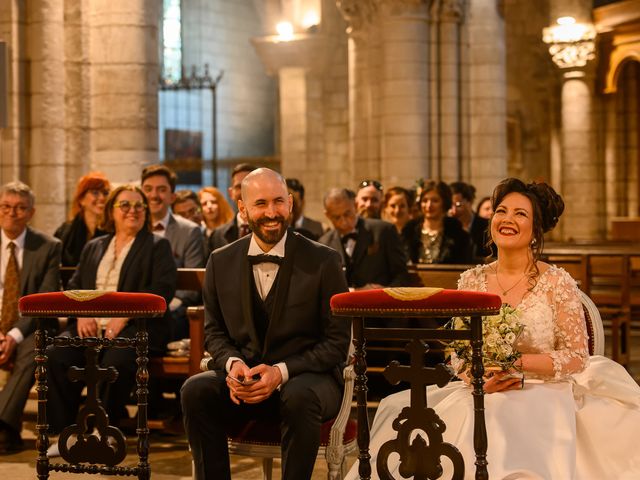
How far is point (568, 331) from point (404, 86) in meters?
10.4

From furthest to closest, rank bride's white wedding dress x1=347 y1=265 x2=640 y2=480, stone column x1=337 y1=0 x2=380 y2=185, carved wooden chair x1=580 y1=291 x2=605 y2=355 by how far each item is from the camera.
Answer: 1. stone column x1=337 y1=0 x2=380 y2=185
2. carved wooden chair x1=580 y1=291 x2=605 y2=355
3. bride's white wedding dress x1=347 y1=265 x2=640 y2=480

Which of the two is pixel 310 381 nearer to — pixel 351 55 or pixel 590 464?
pixel 590 464

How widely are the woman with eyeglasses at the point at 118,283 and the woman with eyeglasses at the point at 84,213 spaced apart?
88 cm

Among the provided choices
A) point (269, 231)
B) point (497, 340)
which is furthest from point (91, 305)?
point (497, 340)

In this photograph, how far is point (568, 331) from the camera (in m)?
5.04

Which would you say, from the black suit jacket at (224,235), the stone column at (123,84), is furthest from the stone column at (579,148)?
the black suit jacket at (224,235)

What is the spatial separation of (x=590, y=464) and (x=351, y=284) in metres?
3.92

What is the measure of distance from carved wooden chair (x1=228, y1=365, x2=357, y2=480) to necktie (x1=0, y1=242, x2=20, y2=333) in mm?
2977

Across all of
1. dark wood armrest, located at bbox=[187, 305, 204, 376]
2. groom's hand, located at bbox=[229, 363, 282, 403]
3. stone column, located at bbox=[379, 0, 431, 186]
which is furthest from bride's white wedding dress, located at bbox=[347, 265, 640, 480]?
stone column, located at bbox=[379, 0, 431, 186]

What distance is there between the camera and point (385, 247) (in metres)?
8.48

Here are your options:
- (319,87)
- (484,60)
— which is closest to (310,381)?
(484,60)

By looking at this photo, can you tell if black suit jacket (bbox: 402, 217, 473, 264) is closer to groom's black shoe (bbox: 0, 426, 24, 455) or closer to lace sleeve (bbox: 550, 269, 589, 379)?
groom's black shoe (bbox: 0, 426, 24, 455)

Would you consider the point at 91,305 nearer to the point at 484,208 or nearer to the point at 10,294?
the point at 10,294

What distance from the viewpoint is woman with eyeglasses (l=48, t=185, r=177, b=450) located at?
23.3 ft
